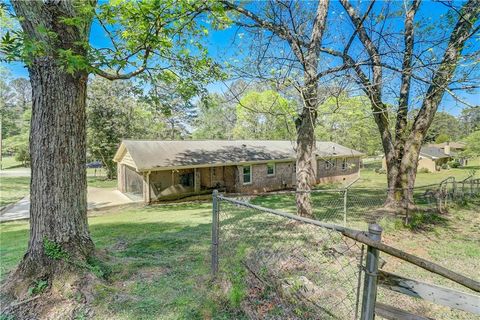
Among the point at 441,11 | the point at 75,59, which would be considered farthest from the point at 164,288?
the point at 441,11

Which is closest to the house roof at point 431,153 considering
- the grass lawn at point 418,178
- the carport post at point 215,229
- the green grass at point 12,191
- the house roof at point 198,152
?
the grass lawn at point 418,178

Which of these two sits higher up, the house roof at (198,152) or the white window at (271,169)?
the house roof at (198,152)

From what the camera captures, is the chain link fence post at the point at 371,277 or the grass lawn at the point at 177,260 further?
the grass lawn at the point at 177,260

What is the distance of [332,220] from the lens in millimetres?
8594

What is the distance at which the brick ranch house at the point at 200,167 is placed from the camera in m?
14.2

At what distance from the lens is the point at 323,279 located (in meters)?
4.16

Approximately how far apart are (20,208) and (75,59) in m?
14.3

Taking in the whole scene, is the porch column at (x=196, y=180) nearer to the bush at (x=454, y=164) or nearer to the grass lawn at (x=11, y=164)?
the grass lawn at (x=11, y=164)

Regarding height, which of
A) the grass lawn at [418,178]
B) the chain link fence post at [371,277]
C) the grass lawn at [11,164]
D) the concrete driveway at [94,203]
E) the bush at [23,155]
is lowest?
the concrete driveway at [94,203]

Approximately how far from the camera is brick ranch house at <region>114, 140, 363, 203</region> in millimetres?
14212

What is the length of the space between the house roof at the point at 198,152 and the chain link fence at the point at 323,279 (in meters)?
6.96

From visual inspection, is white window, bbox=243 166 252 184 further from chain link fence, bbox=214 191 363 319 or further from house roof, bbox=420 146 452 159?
house roof, bbox=420 146 452 159

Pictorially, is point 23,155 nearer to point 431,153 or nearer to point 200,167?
point 200,167

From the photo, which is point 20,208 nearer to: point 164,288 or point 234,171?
point 234,171
